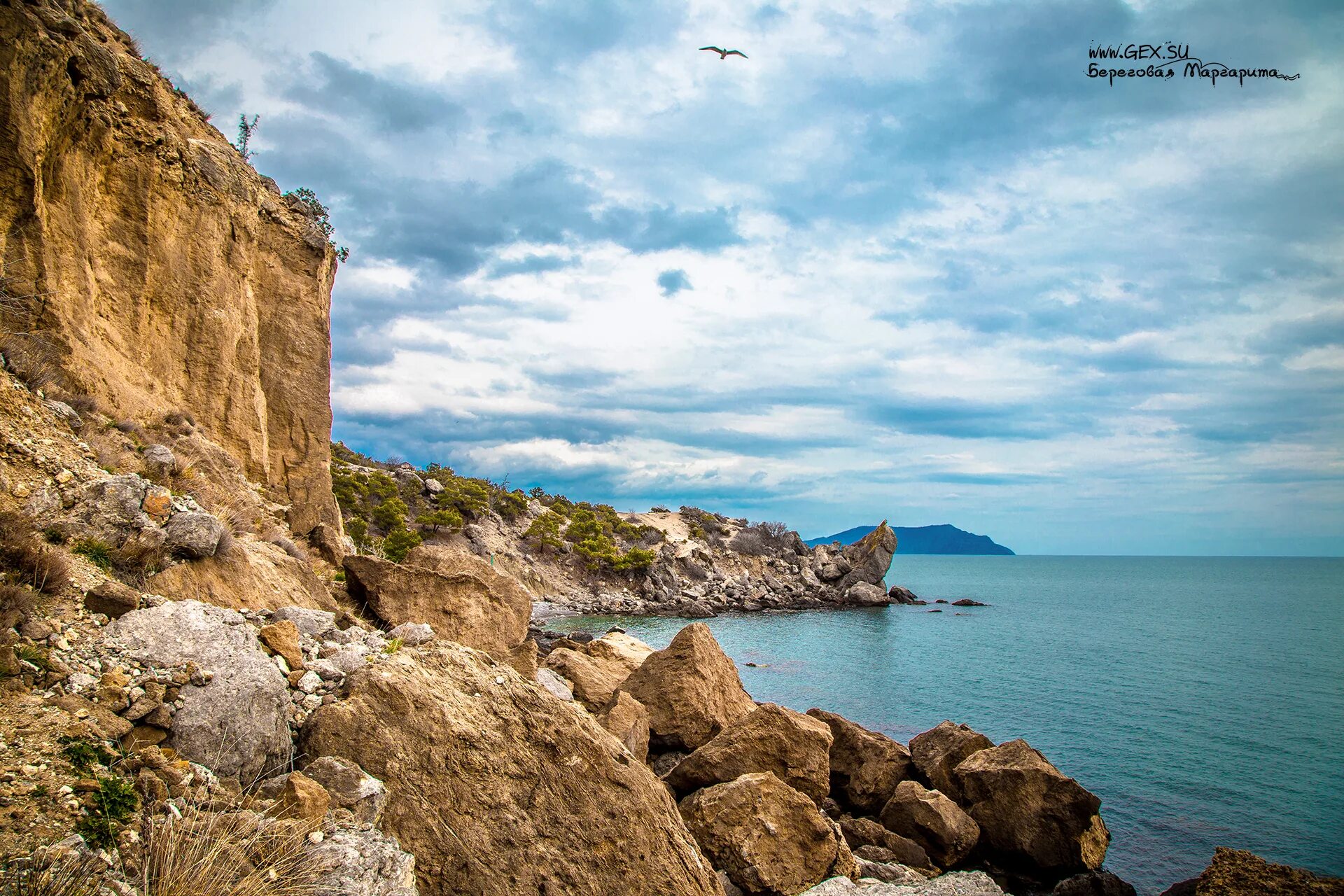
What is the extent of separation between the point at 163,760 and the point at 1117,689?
129 ft

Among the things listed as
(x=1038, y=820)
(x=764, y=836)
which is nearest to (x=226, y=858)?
(x=764, y=836)

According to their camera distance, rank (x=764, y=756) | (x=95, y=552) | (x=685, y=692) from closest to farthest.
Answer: (x=95, y=552) < (x=764, y=756) < (x=685, y=692)

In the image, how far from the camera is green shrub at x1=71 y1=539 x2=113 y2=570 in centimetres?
786

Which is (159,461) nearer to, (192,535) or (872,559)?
(192,535)

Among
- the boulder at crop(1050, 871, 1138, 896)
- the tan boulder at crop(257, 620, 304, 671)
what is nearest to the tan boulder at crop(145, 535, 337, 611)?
the tan boulder at crop(257, 620, 304, 671)

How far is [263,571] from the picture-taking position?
1087 cm

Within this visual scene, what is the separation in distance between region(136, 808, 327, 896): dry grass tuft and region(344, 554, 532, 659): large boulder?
25.5 ft

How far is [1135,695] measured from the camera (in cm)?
3297

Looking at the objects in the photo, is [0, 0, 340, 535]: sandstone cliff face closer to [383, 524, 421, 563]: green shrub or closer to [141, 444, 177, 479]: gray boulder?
[141, 444, 177, 479]: gray boulder

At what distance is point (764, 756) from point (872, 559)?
74.3 metres

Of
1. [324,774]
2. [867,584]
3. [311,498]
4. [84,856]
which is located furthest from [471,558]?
[867,584]

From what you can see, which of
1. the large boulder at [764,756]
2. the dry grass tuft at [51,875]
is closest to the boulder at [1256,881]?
the large boulder at [764,756]

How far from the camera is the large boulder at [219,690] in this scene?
5996mm

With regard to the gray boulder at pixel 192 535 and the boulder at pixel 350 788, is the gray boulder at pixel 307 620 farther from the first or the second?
the boulder at pixel 350 788
